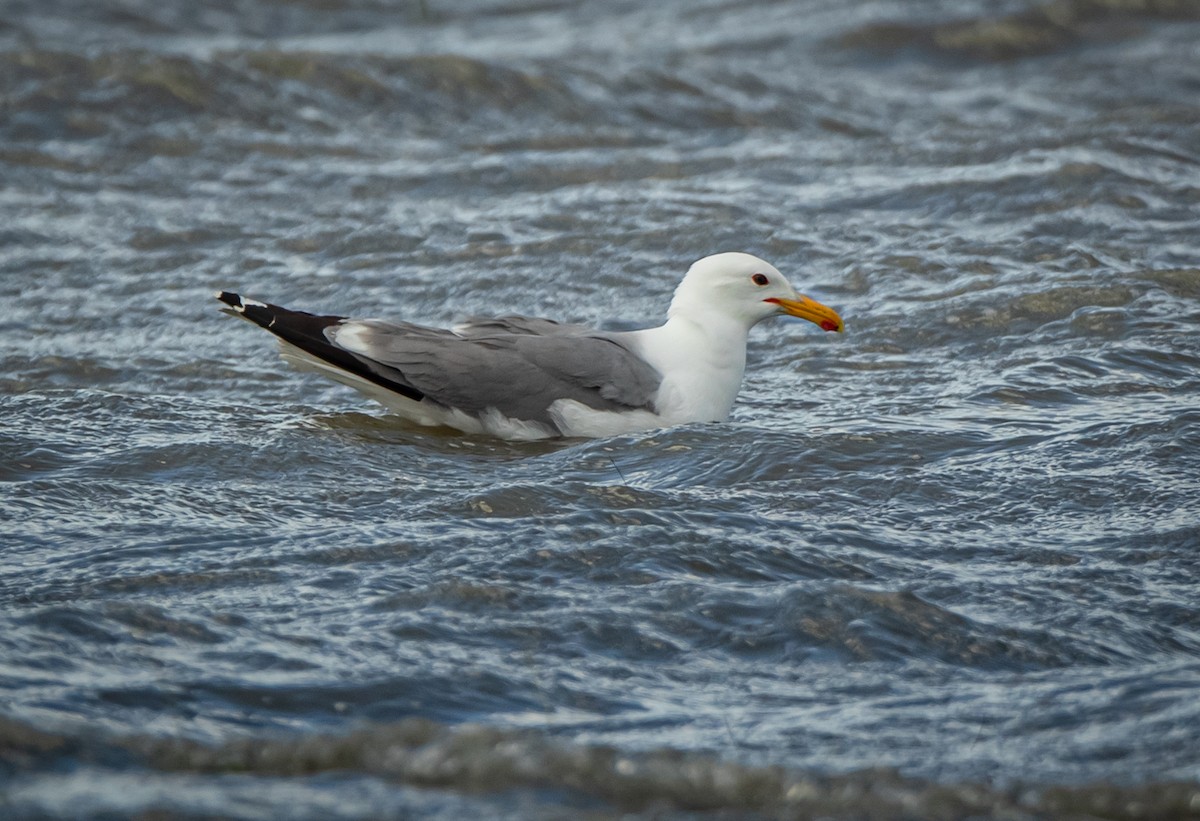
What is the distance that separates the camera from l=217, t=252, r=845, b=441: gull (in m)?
5.71

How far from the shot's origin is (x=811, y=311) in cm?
619

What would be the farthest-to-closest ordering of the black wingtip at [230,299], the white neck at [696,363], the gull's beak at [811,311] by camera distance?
the gull's beak at [811,311] < the white neck at [696,363] < the black wingtip at [230,299]

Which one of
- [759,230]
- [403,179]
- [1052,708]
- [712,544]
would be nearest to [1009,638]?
[1052,708]

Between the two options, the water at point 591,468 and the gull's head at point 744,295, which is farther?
the gull's head at point 744,295

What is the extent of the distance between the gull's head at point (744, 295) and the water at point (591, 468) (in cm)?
42

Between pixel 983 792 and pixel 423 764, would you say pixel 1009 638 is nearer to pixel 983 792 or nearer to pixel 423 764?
pixel 983 792

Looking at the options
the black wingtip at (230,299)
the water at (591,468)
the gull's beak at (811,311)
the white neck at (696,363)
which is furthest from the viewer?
the gull's beak at (811,311)

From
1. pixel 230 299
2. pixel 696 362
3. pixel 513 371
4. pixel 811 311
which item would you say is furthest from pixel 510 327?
pixel 811 311

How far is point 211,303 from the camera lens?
7699 mm

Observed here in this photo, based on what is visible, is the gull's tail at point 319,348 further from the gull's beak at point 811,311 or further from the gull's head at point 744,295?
the gull's beak at point 811,311

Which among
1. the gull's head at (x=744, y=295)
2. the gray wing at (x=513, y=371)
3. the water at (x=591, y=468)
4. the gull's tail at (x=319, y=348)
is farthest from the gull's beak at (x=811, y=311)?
the gull's tail at (x=319, y=348)

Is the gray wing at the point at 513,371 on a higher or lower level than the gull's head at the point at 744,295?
lower

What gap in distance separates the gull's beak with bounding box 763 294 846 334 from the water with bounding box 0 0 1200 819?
34 cm

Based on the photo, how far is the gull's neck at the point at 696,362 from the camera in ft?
19.2
